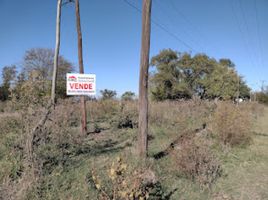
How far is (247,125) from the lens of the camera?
8555 millimetres

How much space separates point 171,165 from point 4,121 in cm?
609

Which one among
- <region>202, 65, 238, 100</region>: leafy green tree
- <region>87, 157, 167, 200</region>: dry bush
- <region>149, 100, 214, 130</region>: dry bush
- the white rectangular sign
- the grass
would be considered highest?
<region>202, 65, 238, 100</region>: leafy green tree

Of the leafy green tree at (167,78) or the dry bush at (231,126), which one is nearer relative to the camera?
the dry bush at (231,126)

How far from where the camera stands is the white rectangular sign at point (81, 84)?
366 inches

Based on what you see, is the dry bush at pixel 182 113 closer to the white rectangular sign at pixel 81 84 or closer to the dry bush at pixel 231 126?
the dry bush at pixel 231 126

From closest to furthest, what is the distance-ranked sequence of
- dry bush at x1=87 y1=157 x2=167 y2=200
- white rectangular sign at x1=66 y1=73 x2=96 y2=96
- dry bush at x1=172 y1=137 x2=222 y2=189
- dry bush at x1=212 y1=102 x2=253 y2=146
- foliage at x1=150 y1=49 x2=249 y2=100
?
dry bush at x1=87 y1=157 x2=167 y2=200
dry bush at x1=172 y1=137 x2=222 y2=189
dry bush at x1=212 y1=102 x2=253 y2=146
white rectangular sign at x1=66 y1=73 x2=96 y2=96
foliage at x1=150 y1=49 x2=249 y2=100

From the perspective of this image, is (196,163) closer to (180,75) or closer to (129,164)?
(129,164)

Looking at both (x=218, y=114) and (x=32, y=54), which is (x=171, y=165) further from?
(x=32, y=54)

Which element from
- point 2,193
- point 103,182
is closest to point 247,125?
point 103,182

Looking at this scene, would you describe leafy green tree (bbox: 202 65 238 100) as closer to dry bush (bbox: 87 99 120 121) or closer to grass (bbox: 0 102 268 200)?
dry bush (bbox: 87 99 120 121)

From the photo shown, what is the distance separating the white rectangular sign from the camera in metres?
9.29

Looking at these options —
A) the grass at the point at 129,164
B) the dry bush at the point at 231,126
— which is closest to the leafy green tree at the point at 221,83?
the dry bush at the point at 231,126

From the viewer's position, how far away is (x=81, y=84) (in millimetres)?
9430

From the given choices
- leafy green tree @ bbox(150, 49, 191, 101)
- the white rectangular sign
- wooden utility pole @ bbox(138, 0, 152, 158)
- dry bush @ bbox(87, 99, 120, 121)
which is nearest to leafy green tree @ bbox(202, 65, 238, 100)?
leafy green tree @ bbox(150, 49, 191, 101)
